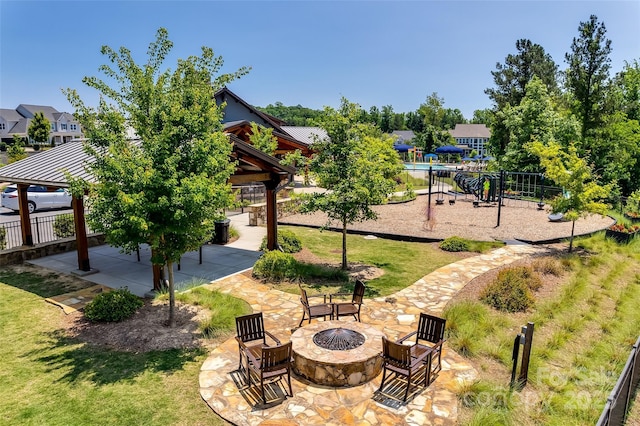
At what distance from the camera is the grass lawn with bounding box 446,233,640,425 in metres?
6.09

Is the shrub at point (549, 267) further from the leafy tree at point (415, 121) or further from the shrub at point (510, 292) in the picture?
the leafy tree at point (415, 121)

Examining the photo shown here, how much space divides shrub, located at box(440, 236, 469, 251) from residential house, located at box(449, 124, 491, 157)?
2882 inches

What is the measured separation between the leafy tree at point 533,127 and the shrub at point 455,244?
1812 cm

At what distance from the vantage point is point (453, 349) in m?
8.05

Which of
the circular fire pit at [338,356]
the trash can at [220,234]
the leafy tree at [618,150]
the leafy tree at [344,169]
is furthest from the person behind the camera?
the leafy tree at [618,150]

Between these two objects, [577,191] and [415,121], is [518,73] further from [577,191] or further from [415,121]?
[415,121]

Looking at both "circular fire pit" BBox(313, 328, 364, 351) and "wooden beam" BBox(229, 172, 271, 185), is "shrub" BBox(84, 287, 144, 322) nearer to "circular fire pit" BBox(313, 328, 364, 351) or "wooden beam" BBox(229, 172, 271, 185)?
"wooden beam" BBox(229, 172, 271, 185)

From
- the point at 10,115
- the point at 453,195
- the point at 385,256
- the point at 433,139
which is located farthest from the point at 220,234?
the point at 10,115

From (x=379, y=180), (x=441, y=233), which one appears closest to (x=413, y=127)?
(x=441, y=233)

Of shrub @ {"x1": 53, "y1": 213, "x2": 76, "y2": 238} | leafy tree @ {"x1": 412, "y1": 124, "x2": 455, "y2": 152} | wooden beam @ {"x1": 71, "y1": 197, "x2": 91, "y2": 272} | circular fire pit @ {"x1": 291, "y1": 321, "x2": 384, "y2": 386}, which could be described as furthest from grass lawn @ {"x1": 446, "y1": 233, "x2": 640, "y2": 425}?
leafy tree @ {"x1": 412, "y1": 124, "x2": 455, "y2": 152}

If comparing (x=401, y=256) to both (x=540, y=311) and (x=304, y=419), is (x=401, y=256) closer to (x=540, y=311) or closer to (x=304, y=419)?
(x=540, y=311)

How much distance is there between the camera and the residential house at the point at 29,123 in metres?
79.0

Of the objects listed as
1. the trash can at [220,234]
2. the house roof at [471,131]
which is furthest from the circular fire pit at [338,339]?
the house roof at [471,131]

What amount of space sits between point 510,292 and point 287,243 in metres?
7.92
